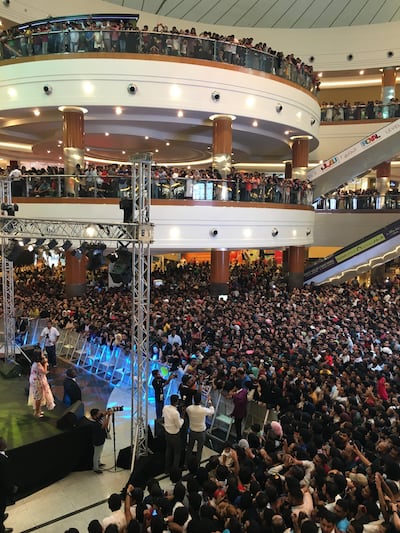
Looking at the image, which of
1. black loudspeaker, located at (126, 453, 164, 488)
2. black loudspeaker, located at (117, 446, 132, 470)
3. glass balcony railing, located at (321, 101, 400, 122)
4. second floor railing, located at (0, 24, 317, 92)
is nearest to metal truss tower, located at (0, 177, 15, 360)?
black loudspeaker, located at (117, 446, 132, 470)

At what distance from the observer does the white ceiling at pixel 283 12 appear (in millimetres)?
23203

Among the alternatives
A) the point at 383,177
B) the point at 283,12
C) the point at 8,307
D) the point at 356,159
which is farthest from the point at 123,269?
the point at 283,12

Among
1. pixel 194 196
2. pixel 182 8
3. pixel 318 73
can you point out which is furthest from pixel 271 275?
pixel 182 8

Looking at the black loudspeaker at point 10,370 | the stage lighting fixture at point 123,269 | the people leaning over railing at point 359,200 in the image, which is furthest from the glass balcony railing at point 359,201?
the black loudspeaker at point 10,370

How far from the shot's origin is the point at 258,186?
53.4ft

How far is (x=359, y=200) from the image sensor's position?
22.3m

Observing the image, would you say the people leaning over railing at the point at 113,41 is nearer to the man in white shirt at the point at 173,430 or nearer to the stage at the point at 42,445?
the stage at the point at 42,445

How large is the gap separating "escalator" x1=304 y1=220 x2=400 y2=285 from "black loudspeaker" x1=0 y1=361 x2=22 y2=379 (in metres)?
13.7

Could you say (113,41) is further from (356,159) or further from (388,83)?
(388,83)

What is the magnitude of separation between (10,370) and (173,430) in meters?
5.47

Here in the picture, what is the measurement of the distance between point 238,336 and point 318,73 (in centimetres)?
2012

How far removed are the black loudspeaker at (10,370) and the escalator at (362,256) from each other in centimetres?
1371

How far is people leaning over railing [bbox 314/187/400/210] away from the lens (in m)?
22.0

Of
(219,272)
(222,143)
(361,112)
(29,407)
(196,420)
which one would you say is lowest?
(29,407)
